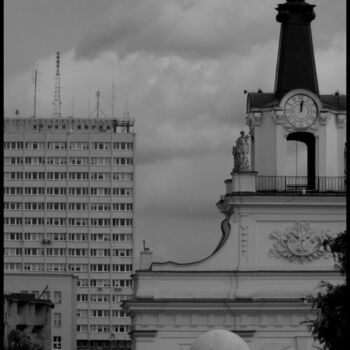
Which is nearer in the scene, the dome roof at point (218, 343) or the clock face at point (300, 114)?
the dome roof at point (218, 343)

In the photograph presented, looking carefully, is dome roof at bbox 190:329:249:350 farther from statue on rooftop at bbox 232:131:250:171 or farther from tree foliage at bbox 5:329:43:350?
tree foliage at bbox 5:329:43:350

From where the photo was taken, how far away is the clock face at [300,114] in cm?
8119

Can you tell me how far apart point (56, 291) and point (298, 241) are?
72306 millimetres

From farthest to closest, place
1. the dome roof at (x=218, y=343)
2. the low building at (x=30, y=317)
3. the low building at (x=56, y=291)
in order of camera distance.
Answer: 1. the low building at (x=56, y=291)
2. the low building at (x=30, y=317)
3. the dome roof at (x=218, y=343)

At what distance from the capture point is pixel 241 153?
80312mm

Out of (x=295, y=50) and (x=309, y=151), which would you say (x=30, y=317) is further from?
(x=295, y=50)

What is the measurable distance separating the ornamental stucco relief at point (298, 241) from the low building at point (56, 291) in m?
65.3

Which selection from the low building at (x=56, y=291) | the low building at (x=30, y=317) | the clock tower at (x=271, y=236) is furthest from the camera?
the low building at (x=56, y=291)

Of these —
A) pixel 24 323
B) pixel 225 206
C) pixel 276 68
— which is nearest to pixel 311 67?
pixel 276 68

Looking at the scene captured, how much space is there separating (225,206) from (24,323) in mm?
39893

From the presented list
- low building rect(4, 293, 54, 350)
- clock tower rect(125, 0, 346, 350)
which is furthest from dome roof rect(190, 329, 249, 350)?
low building rect(4, 293, 54, 350)

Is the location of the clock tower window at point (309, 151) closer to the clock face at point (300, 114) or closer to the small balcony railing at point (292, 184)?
the small balcony railing at point (292, 184)

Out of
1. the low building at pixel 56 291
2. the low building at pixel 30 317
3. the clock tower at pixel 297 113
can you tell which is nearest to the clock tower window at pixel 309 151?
the clock tower at pixel 297 113

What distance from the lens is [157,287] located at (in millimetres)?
79938
